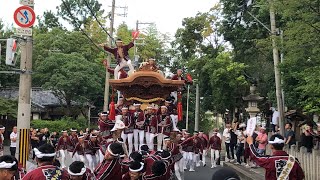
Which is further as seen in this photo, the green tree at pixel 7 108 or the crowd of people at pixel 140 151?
the green tree at pixel 7 108

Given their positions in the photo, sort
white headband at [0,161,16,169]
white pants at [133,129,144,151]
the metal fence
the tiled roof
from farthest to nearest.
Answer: the tiled roof < white pants at [133,129,144,151] < the metal fence < white headband at [0,161,16,169]

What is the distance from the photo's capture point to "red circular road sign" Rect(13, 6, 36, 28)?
495 inches

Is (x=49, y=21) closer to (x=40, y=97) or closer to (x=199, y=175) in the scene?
(x=40, y=97)

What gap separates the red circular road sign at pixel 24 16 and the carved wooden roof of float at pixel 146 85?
6.66 meters

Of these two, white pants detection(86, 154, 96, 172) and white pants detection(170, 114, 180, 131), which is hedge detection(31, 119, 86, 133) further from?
white pants detection(170, 114, 180, 131)

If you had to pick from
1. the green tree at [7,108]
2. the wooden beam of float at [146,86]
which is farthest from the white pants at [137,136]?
the green tree at [7,108]

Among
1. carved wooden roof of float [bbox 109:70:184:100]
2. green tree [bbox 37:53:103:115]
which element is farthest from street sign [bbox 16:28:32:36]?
green tree [bbox 37:53:103:115]

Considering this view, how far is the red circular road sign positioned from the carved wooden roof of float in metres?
6.66

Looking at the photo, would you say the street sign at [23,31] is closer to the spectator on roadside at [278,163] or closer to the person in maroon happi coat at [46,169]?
the person in maroon happi coat at [46,169]

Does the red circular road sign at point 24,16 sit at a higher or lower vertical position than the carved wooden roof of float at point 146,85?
higher

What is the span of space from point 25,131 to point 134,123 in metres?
5.30

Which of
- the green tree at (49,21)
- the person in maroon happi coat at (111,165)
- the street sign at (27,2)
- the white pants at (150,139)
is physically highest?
the green tree at (49,21)

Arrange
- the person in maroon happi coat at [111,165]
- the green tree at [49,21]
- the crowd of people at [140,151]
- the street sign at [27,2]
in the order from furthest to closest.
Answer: the green tree at [49,21]
the street sign at [27,2]
the person in maroon happi coat at [111,165]
the crowd of people at [140,151]

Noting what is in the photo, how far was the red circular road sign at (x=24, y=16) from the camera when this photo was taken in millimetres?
12570
